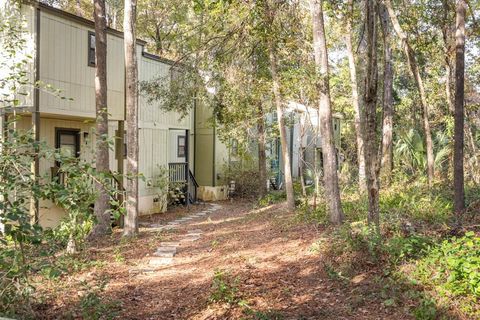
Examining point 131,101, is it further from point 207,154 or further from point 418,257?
point 207,154

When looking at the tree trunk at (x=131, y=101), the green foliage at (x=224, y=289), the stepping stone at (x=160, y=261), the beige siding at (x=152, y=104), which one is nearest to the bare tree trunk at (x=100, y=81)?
the tree trunk at (x=131, y=101)

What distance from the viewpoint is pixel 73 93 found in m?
12.0

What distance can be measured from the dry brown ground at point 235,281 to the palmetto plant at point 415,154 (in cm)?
663

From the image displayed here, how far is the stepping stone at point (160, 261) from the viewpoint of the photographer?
8.70 m

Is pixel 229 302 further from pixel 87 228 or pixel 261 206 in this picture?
pixel 261 206

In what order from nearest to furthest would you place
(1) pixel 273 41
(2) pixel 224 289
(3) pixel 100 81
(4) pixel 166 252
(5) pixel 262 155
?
(2) pixel 224 289, (4) pixel 166 252, (3) pixel 100 81, (1) pixel 273 41, (5) pixel 262 155

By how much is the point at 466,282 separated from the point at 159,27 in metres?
24.1

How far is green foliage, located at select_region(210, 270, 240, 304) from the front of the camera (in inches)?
234

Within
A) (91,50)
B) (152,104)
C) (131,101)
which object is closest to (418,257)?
(131,101)

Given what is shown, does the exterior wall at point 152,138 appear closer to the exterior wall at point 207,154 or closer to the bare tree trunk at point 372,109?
the exterior wall at point 207,154

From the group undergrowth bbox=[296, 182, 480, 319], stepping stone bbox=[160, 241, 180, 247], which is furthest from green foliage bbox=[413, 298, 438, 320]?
stepping stone bbox=[160, 241, 180, 247]

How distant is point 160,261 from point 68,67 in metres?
6.20

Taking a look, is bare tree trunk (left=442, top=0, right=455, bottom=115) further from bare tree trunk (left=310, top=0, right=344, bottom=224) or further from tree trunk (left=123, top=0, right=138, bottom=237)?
tree trunk (left=123, top=0, right=138, bottom=237)

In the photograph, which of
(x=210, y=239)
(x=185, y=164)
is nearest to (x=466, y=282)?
(x=210, y=239)
